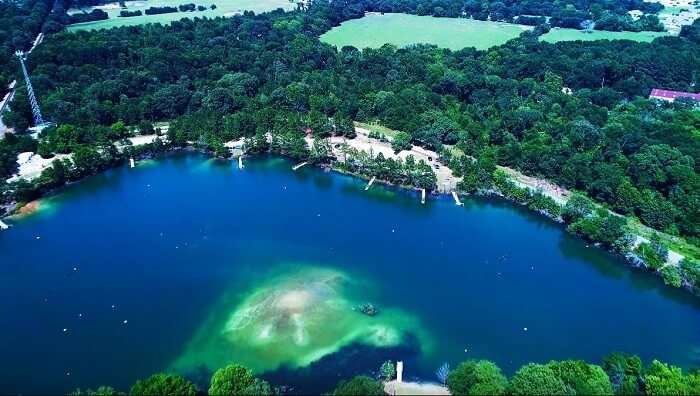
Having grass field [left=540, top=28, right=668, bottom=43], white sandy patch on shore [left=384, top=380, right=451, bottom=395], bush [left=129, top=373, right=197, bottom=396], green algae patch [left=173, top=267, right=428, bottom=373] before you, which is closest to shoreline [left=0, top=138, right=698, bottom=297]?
green algae patch [left=173, top=267, right=428, bottom=373]

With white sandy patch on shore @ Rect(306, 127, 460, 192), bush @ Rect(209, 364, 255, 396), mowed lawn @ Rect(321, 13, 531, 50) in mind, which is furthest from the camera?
mowed lawn @ Rect(321, 13, 531, 50)

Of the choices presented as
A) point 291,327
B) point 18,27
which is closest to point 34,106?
point 18,27

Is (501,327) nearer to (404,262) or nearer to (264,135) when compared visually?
(404,262)

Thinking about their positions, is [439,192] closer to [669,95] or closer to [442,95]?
[442,95]

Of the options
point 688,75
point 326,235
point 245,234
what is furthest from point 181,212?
point 688,75

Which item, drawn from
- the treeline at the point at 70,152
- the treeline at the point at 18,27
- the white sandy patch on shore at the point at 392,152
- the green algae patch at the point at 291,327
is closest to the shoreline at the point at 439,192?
the white sandy patch on shore at the point at 392,152

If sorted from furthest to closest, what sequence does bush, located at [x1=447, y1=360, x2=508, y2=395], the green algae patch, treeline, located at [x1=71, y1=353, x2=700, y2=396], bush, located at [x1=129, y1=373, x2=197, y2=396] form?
the green algae patch, bush, located at [x1=447, y1=360, x2=508, y2=395], treeline, located at [x1=71, y1=353, x2=700, y2=396], bush, located at [x1=129, y1=373, x2=197, y2=396]

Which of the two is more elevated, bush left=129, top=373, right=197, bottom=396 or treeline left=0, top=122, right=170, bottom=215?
treeline left=0, top=122, right=170, bottom=215

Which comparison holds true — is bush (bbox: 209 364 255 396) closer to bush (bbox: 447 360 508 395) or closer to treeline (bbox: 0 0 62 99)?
bush (bbox: 447 360 508 395)
